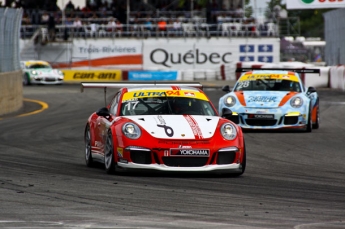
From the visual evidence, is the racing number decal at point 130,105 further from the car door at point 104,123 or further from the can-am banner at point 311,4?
the can-am banner at point 311,4

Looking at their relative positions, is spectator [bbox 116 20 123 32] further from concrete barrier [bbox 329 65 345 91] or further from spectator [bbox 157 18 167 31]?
concrete barrier [bbox 329 65 345 91]

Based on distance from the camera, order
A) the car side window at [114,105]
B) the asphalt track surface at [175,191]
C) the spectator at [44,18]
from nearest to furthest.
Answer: the asphalt track surface at [175,191] < the car side window at [114,105] < the spectator at [44,18]

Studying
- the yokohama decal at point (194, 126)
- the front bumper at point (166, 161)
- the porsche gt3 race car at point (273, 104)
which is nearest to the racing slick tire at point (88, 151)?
the front bumper at point (166, 161)

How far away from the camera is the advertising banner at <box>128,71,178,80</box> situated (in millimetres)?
46250

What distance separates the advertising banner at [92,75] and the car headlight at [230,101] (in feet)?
95.1

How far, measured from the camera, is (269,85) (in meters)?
18.6

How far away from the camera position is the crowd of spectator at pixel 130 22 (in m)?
50.0

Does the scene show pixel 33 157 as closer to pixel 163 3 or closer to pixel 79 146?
pixel 79 146

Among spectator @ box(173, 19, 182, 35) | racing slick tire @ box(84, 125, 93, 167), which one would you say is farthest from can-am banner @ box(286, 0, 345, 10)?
racing slick tire @ box(84, 125, 93, 167)

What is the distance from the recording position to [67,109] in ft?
83.3

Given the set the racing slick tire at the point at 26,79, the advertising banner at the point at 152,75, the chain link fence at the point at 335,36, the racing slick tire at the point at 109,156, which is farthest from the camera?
the advertising banner at the point at 152,75

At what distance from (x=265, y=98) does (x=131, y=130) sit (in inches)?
294

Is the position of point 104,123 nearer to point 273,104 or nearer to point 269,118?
point 269,118

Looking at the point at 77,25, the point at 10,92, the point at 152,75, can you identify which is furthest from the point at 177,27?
the point at 10,92
